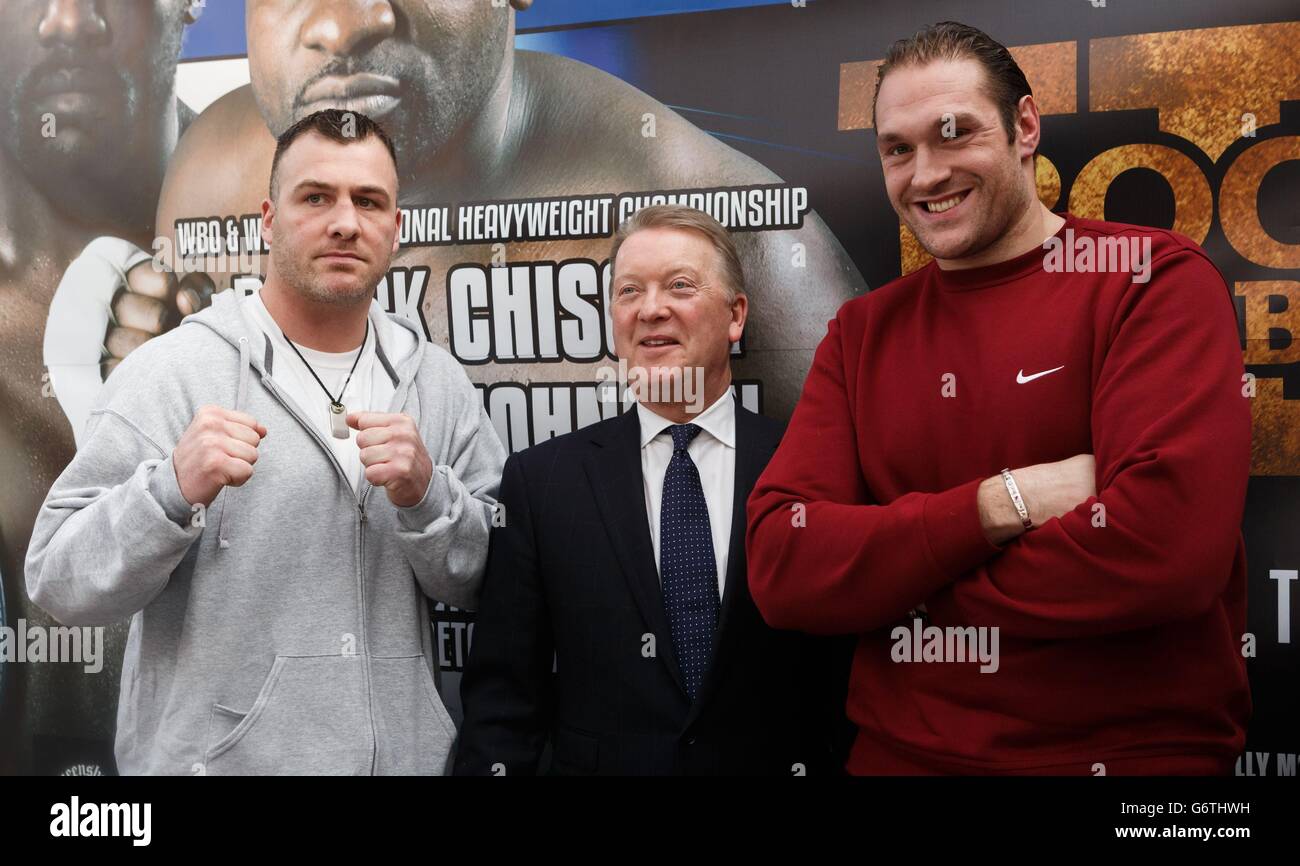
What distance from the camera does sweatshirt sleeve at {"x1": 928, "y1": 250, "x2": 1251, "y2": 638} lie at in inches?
62.0

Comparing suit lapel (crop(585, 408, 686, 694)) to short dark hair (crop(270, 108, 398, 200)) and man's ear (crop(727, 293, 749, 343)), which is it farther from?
short dark hair (crop(270, 108, 398, 200))

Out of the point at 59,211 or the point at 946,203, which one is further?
the point at 59,211

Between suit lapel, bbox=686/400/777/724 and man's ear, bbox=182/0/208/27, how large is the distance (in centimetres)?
210

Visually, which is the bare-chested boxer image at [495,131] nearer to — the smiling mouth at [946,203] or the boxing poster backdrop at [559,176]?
the boxing poster backdrop at [559,176]

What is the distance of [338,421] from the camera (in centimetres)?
226

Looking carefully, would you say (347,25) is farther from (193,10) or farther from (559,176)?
(559,176)

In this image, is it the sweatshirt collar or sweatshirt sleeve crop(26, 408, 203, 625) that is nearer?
the sweatshirt collar

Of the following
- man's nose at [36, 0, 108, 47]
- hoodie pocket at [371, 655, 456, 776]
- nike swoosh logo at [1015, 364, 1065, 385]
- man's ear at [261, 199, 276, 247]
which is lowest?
hoodie pocket at [371, 655, 456, 776]

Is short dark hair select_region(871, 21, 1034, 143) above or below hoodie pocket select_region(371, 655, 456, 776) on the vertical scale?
above

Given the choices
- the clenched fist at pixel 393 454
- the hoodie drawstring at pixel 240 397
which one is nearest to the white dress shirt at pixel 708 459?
the clenched fist at pixel 393 454

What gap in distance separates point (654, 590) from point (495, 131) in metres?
1.47

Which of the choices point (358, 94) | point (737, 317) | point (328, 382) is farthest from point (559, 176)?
point (328, 382)

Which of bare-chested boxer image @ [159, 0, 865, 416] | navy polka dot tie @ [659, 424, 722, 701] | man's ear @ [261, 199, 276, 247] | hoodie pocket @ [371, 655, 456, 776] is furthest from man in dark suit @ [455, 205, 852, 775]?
man's ear @ [261, 199, 276, 247]

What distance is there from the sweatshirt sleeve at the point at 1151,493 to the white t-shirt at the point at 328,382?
1416 mm
